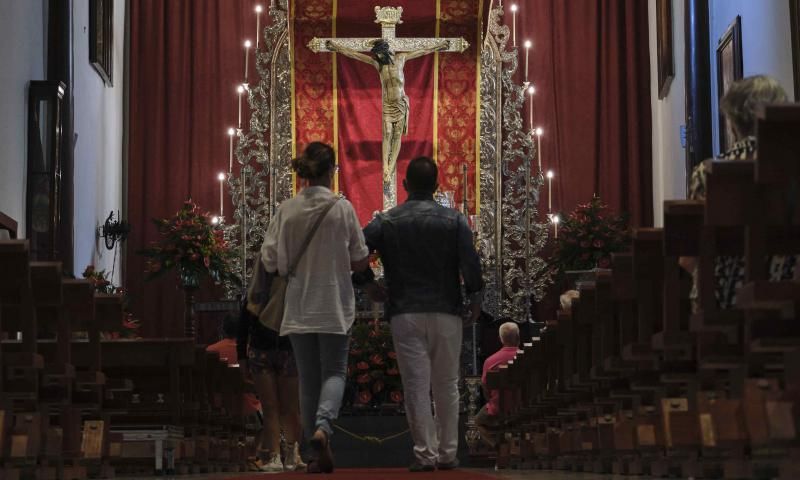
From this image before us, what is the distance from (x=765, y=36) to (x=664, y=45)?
4325mm

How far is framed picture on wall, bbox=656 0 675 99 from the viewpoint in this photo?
14750 mm

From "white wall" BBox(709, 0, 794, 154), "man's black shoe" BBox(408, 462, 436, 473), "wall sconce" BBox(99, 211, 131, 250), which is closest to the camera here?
"man's black shoe" BBox(408, 462, 436, 473)

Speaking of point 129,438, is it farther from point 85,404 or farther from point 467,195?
point 467,195

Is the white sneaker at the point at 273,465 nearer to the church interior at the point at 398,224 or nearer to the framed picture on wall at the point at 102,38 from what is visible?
the church interior at the point at 398,224

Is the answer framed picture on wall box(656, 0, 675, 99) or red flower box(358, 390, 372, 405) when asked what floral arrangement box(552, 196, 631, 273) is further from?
red flower box(358, 390, 372, 405)

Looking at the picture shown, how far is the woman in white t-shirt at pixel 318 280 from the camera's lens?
658 centimetres

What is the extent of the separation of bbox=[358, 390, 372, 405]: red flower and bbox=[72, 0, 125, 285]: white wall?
3.27 meters

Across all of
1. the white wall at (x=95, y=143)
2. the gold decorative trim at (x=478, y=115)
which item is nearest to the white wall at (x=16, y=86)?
the white wall at (x=95, y=143)

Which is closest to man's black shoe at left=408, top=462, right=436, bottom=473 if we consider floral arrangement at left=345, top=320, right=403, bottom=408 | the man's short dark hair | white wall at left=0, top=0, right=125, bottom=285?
the man's short dark hair

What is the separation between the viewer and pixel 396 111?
1530 cm

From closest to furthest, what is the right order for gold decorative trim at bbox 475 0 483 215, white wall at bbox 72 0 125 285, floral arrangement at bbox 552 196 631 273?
white wall at bbox 72 0 125 285, floral arrangement at bbox 552 196 631 273, gold decorative trim at bbox 475 0 483 215

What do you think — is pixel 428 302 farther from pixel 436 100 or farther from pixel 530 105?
pixel 530 105

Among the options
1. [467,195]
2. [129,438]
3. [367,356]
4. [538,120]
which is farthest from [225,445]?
[538,120]

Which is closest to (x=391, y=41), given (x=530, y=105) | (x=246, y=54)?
(x=246, y=54)
